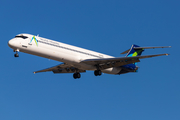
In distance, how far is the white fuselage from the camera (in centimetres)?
2948

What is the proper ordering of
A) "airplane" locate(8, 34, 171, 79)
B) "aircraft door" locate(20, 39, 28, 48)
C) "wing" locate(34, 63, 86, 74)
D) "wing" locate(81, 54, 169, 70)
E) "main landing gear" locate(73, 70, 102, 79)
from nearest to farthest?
"aircraft door" locate(20, 39, 28, 48), "airplane" locate(8, 34, 171, 79), "wing" locate(81, 54, 169, 70), "main landing gear" locate(73, 70, 102, 79), "wing" locate(34, 63, 86, 74)

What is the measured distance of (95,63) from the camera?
33.0 m

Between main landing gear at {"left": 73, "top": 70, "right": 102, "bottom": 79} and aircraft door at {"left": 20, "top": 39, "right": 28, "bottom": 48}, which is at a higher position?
aircraft door at {"left": 20, "top": 39, "right": 28, "bottom": 48}

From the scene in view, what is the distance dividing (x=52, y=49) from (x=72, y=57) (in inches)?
93.3

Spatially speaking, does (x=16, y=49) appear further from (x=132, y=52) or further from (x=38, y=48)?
(x=132, y=52)

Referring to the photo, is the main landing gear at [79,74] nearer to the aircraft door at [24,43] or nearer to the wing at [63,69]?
the wing at [63,69]

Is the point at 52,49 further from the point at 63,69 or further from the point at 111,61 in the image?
the point at 111,61

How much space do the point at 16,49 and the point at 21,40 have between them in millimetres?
1054

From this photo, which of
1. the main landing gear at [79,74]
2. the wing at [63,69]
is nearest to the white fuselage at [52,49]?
the main landing gear at [79,74]

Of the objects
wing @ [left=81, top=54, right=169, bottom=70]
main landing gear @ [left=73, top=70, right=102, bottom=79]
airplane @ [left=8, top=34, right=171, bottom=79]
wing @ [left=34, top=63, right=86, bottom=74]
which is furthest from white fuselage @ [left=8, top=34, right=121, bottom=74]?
wing @ [left=34, top=63, right=86, bottom=74]

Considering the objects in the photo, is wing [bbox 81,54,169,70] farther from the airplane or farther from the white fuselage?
the white fuselage

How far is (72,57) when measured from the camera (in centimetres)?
3125

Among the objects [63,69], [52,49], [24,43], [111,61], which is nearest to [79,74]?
[63,69]

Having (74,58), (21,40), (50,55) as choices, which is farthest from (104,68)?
(21,40)
